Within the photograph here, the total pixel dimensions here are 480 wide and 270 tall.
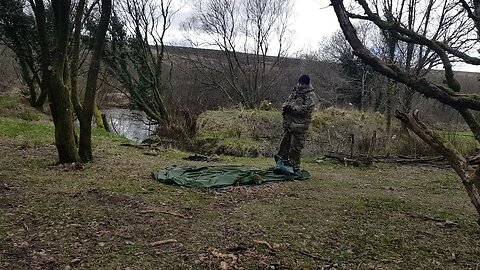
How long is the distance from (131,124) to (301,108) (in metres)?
19.1

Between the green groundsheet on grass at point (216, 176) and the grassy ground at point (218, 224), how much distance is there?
254 mm

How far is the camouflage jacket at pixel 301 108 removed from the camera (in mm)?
8094

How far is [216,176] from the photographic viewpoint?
7375mm

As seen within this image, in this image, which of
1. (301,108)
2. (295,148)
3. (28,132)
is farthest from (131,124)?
(301,108)

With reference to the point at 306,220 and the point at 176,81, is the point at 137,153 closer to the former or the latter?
the point at 306,220

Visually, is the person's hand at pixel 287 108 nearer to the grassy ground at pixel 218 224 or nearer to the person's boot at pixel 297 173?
the person's boot at pixel 297 173

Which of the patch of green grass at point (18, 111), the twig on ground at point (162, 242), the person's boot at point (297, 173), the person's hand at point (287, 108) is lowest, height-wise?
the patch of green grass at point (18, 111)

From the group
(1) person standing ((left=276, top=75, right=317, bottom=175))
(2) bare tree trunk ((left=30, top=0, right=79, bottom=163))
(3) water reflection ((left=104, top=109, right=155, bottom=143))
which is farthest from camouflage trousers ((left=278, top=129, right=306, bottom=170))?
(3) water reflection ((left=104, top=109, right=155, bottom=143))

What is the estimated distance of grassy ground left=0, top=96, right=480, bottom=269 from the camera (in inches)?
153

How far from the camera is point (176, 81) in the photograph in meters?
27.1

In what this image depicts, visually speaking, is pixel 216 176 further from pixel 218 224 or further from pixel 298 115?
pixel 218 224

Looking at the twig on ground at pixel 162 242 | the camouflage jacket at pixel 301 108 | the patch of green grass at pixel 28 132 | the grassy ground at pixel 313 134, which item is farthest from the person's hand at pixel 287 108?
the patch of green grass at pixel 28 132

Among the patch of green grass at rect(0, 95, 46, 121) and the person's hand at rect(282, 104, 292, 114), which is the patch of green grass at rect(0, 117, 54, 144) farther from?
the person's hand at rect(282, 104, 292, 114)

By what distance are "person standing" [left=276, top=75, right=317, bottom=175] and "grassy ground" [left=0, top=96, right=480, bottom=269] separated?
28.2 inches
